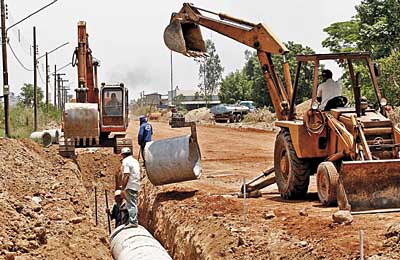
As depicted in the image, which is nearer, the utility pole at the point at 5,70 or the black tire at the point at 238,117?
the utility pole at the point at 5,70

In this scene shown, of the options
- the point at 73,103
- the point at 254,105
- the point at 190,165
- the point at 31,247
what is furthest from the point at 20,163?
the point at 254,105

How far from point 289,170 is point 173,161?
289cm

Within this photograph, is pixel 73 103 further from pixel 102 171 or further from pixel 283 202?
pixel 283 202

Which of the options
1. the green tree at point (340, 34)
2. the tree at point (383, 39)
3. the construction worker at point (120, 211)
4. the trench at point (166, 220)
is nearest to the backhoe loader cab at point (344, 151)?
the trench at point (166, 220)

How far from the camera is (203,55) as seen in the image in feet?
46.4

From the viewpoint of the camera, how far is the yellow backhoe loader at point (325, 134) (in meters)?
9.62

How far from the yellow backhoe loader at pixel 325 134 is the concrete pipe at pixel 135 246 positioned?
2660 millimetres

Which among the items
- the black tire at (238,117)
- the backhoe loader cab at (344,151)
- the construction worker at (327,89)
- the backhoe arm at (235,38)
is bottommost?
the black tire at (238,117)

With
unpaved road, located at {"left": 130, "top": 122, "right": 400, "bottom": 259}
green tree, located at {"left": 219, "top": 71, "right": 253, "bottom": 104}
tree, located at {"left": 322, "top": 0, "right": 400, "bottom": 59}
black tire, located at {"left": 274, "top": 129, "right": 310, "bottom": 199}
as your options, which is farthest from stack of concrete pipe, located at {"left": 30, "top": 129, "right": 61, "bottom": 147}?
green tree, located at {"left": 219, "top": 71, "right": 253, "bottom": 104}

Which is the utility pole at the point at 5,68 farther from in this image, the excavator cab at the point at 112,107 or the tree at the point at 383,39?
the tree at the point at 383,39

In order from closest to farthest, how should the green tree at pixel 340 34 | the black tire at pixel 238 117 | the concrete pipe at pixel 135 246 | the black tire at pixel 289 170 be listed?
the concrete pipe at pixel 135 246 < the black tire at pixel 289 170 < the green tree at pixel 340 34 < the black tire at pixel 238 117

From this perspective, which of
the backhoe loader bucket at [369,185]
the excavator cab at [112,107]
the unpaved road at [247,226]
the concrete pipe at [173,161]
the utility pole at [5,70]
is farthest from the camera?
the utility pole at [5,70]

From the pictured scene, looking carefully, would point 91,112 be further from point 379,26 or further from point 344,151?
point 379,26

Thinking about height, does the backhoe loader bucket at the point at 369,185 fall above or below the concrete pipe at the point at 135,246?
above
